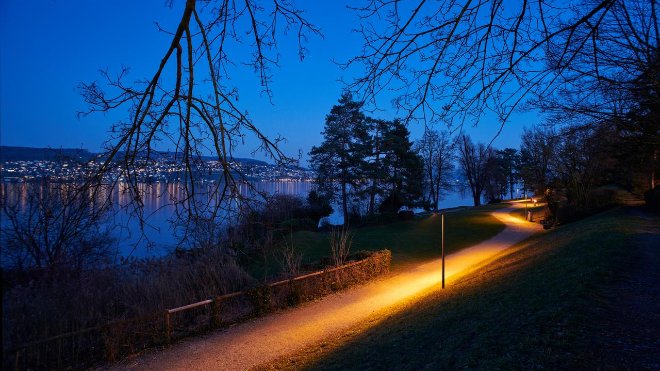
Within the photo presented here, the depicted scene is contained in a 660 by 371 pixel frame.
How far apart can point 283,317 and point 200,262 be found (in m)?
3.25

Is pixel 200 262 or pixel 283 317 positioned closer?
pixel 283 317

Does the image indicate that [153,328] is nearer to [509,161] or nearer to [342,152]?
[342,152]

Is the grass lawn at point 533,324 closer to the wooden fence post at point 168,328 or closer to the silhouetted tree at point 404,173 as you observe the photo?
the wooden fence post at point 168,328

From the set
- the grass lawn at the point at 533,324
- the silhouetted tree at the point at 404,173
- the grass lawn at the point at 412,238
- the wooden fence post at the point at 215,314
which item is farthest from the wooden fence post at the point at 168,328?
the silhouetted tree at the point at 404,173

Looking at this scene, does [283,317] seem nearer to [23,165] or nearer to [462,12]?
[23,165]

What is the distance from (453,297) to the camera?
9.76m

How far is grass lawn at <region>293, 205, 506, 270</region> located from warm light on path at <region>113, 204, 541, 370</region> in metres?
4.63

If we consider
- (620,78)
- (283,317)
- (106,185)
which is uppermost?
(620,78)

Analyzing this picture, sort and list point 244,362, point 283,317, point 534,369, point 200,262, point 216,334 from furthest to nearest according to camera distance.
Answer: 1. point 200,262
2. point 283,317
3. point 216,334
4. point 244,362
5. point 534,369

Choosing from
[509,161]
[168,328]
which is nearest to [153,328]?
[168,328]

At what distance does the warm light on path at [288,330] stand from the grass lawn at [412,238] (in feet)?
15.2

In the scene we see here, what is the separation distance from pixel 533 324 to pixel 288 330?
6.08 m

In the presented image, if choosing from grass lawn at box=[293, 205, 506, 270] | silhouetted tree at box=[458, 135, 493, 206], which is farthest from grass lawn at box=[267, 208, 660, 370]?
silhouetted tree at box=[458, 135, 493, 206]

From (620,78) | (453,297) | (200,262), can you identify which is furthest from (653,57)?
(200,262)
